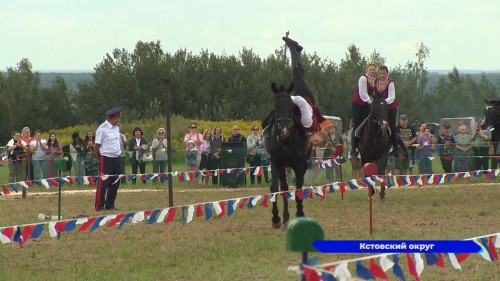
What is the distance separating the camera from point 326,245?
616cm

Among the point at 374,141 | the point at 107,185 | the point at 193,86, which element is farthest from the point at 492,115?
the point at 193,86

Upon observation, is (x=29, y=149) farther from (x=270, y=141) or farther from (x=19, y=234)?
(x=19, y=234)

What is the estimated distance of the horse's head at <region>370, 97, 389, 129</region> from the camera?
17625 millimetres

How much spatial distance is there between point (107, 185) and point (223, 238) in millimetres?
5373

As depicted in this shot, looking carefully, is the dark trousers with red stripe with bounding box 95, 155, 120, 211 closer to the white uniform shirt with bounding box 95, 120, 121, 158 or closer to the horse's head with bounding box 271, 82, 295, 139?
the white uniform shirt with bounding box 95, 120, 121, 158

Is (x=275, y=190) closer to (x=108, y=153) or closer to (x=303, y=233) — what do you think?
(x=108, y=153)

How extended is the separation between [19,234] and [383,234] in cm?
526

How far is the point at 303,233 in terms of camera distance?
5352 millimetres

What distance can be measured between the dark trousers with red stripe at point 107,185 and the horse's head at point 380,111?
474cm

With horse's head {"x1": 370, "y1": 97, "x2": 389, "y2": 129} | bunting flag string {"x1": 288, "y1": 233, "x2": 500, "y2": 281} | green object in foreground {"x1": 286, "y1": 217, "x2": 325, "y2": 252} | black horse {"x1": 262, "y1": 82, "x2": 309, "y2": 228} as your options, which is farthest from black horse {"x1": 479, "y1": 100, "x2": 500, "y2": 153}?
green object in foreground {"x1": 286, "y1": 217, "x2": 325, "y2": 252}

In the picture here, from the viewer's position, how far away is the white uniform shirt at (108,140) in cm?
1805

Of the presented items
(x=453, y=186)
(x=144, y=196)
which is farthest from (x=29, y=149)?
(x=453, y=186)

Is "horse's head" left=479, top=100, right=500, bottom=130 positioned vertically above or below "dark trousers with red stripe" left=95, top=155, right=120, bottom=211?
above

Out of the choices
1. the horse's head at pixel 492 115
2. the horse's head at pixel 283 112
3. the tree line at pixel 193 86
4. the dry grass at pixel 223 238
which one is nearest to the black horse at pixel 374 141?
the dry grass at pixel 223 238
